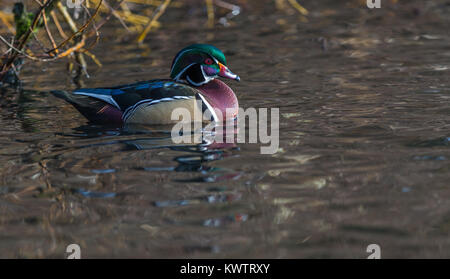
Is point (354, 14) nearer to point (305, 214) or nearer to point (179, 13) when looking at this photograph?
point (179, 13)

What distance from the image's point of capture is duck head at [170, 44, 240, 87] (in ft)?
25.6

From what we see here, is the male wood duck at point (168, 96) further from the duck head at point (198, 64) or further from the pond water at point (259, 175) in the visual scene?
the pond water at point (259, 175)

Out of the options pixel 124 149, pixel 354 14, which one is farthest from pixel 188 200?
pixel 354 14

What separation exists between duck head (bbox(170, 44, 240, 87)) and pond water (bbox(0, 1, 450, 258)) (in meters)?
0.79

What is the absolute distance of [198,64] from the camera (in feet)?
25.6

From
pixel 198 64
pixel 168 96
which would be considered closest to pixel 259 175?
pixel 168 96

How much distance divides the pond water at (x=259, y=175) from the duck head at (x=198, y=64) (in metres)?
0.79

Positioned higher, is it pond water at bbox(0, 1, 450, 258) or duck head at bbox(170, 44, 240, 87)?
duck head at bbox(170, 44, 240, 87)

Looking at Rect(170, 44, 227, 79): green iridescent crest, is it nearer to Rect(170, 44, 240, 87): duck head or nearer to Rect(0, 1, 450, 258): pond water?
Rect(170, 44, 240, 87): duck head

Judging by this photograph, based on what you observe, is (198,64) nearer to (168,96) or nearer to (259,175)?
(168,96)

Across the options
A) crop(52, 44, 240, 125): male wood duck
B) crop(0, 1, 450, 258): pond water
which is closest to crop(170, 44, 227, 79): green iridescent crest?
crop(52, 44, 240, 125): male wood duck

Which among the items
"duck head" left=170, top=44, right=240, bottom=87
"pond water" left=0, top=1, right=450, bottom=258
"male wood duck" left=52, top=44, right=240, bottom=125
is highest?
"duck head" left=170, top=44, right=240, bottom=87

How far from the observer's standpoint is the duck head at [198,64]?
25.6ft

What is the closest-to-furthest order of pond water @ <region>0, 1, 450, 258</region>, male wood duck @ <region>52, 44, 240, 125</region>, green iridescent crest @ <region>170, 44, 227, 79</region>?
1. pond water @ <region>0, 1, 450, 258</region>
2. male wood duck @ <region>52, 44, 240, 125</region>
3. green iridescent crest @ <region>170, 44, 227, 79</region>
